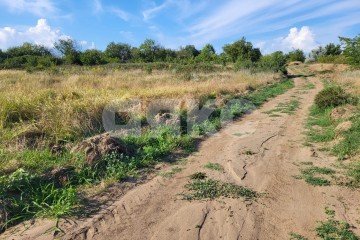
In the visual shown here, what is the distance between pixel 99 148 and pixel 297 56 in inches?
2429

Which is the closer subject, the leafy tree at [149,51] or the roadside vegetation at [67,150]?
the roadside vegetation at [67,150]

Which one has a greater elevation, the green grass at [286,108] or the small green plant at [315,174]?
the small green plant at [315,174]

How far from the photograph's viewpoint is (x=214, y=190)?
464 cm

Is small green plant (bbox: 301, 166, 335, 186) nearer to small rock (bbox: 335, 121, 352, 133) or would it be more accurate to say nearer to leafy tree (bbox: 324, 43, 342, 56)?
small rock (bbox: 335, 121, 352, 133)

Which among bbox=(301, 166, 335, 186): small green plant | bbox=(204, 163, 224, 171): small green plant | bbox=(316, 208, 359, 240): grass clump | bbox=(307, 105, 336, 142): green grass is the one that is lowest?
bbox=(307, 105, 336, 142): green grass

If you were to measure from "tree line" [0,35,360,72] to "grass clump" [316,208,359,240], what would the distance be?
23474 mm

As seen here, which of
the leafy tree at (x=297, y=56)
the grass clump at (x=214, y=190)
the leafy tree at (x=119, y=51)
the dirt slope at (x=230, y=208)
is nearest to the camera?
the dirt slope at (x=230, y=208)

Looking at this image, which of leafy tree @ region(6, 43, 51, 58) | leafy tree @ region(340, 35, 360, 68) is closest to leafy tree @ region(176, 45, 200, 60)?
leafy tree @ region(6, 43, 51, 58)

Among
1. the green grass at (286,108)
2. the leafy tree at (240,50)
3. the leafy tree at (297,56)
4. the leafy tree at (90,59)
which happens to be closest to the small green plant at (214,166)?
the green grass at (286,108)

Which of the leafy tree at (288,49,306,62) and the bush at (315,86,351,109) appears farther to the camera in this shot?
the leafy tree at (288,49,306,62)

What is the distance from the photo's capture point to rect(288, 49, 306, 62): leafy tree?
61284mm

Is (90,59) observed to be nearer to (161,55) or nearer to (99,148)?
(161,55)

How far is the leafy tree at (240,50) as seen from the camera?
3788 centimetres

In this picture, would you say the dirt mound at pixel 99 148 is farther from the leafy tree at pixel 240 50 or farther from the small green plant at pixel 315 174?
the leafy tree at pixel 240 50
